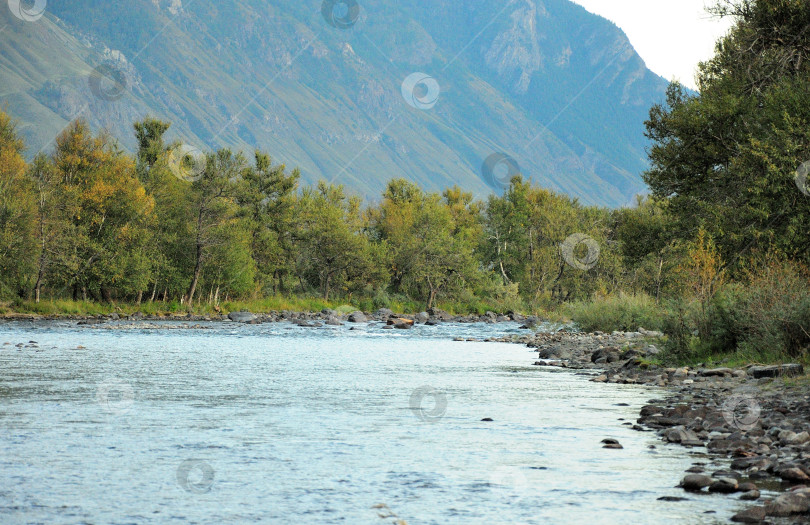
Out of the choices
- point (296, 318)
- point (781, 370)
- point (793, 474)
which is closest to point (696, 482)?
point (793, 474)

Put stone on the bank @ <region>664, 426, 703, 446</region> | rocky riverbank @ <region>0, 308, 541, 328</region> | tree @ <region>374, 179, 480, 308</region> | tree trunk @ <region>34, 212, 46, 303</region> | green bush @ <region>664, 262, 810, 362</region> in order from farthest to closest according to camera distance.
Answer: tree @ <region>374, 179, 480, 308</region>
rocky riverbank @ <region>0, 308, 541, 328</region>
tree trunk @ <region>34, 212, 46, 303</region>
green bush @ <region>664, 262, 810, 362</region>
stone on the bank @ <region>664, 426, 703, 446</region>

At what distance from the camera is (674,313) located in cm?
2592

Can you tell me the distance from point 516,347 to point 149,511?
3447 cm

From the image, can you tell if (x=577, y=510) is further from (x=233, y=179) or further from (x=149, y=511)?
(x=233, y=179)

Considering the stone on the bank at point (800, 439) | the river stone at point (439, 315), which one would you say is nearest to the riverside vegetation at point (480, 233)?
the river stone at point (439, 315)

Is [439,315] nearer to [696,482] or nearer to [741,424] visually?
[741,424]

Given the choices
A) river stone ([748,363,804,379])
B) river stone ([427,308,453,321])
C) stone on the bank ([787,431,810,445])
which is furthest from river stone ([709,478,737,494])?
river stone ([427,308,453,321])

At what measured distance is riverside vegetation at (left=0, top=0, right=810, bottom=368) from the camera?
2695 centimetres

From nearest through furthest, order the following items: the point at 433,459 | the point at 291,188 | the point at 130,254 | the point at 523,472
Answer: the point at 523,472, the point at 433,459, the point at 130,254, the point at 291,188

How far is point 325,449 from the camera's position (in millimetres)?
12891

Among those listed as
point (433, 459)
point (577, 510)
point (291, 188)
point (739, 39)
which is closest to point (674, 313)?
point (739, 39)

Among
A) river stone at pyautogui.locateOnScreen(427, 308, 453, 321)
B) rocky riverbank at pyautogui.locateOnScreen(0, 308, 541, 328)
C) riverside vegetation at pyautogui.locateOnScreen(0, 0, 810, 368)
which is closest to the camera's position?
riverside vegetation at pyautogui.locateOnScreen(0, 0, 810, 368)

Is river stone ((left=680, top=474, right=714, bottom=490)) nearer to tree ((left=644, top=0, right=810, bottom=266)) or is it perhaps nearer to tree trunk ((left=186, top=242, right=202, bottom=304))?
tree ((left=644, top=0, right=810, bottom=266))

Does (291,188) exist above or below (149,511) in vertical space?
above
